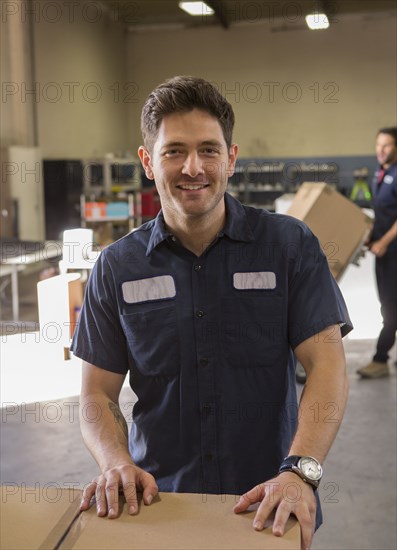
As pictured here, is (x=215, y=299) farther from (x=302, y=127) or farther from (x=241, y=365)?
(x=302, y=127)

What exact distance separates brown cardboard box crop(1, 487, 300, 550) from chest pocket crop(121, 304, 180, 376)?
12.5 inches

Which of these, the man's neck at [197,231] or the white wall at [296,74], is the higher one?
the white wall at [296,74]

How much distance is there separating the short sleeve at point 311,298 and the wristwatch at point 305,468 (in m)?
0.25

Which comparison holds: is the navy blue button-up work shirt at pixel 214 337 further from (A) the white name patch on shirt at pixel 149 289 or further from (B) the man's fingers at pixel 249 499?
(B) the man's fingers at pixel 249 499

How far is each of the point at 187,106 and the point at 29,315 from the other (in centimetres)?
532

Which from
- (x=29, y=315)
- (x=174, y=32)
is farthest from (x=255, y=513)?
(x=174, y=32)

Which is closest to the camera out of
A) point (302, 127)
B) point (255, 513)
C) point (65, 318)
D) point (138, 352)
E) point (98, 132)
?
point (255, 513)

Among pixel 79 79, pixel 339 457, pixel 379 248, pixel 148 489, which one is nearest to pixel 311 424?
pixel 148 489

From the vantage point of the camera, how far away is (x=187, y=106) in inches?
50.4

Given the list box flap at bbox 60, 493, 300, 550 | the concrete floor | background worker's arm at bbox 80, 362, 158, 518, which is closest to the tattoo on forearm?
background worker's arm at bbox 80, 362, 158, 518

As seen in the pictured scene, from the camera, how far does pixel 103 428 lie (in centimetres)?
132

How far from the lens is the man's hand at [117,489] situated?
1.07 metres

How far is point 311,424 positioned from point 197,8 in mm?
10159

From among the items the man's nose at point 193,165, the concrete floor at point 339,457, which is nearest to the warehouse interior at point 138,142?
the concrete floor at point 339,457
